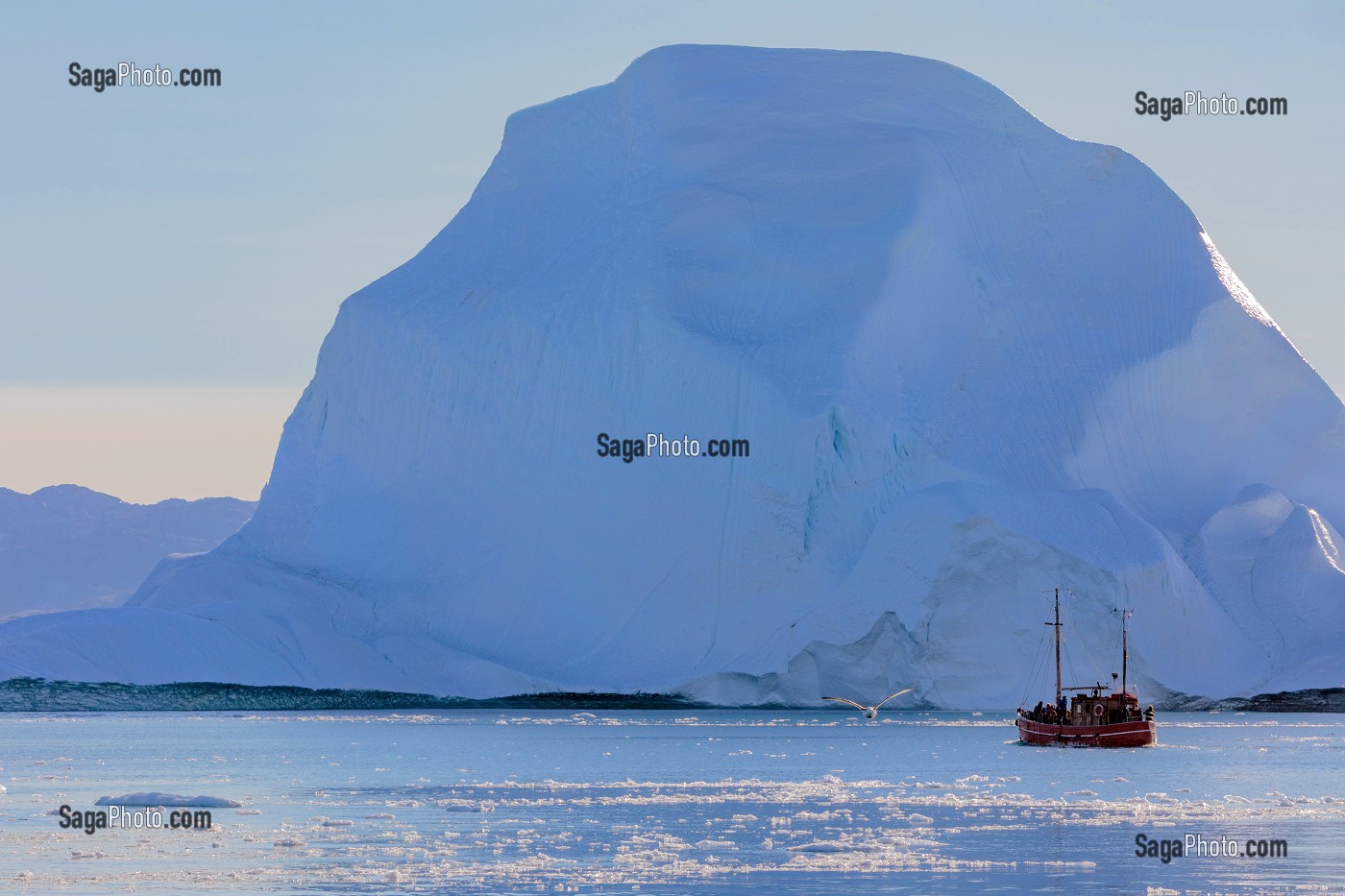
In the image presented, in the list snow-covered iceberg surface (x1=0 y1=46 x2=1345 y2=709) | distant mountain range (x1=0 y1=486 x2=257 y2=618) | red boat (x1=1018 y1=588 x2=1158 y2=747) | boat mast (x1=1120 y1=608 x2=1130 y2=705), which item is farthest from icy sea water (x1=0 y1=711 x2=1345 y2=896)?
distant mountain range (x1=0 y1=486 x2=257 y2=618)

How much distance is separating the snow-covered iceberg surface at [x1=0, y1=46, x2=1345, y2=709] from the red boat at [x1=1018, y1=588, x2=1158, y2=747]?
6.03m

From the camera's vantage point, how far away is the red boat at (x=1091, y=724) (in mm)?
40594

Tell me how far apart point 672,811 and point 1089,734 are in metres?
17.0

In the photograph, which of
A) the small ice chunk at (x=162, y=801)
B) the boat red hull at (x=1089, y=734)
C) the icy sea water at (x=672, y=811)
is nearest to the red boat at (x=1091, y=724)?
the boat red hull at (x=1089, y=734)

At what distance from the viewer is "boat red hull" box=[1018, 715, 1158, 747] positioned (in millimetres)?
40562

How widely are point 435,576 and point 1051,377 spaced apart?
16231mm

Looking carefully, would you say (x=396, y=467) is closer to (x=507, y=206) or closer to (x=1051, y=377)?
(x=507, y=206)

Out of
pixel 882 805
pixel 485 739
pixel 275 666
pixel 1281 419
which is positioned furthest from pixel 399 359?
pixel 882 805

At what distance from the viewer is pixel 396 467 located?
56.5 meters

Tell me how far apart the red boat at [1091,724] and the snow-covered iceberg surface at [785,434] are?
19.8ft

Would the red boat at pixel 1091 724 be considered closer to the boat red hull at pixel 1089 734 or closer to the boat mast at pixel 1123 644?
the boat red hull at pixel 1089 734

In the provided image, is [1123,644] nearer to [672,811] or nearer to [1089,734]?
[1089,734]

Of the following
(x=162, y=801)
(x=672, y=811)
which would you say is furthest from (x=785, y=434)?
(x=162, y=801)

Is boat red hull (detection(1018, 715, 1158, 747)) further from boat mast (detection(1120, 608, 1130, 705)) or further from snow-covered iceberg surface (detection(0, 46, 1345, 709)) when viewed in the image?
snow-covered iceberg surface (detection(0, 46, 1345, 709))
